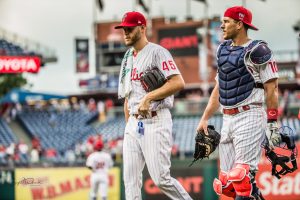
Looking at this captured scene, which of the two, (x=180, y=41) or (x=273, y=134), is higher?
(x=180, y=41)

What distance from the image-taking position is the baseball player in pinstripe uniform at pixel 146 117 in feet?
19.0

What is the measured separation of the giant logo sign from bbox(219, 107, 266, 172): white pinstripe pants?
108ft

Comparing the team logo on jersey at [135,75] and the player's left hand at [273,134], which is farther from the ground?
the team logo on jersey at [135,75]

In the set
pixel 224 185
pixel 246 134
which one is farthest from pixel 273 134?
pixel 224 185

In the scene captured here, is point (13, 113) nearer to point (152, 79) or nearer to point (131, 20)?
point (131, 20)

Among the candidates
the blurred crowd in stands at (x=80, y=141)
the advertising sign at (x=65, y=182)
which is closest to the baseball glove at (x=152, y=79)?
the advertising sign at (x=65, y=182)

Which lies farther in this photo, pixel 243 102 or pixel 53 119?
pixel 53 119

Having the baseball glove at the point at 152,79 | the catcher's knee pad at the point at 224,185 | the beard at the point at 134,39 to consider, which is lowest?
the catcher's knee pad at the point at 224,185

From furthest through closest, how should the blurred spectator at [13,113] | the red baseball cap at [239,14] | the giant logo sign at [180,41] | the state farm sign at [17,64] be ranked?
1. the giant logo sign at [180,41]
2. the blurred spectator at [13,113]
3. the state farm sign at [17,64]
4. the red baseball cap at [239,14]

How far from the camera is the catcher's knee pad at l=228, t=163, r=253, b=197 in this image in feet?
18.0

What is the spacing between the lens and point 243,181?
5.50 m

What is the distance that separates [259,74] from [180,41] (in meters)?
33.4

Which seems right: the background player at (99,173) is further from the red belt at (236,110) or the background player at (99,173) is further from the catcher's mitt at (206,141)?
the red belt at (236,110)

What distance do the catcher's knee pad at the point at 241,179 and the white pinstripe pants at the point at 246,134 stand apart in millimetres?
78
